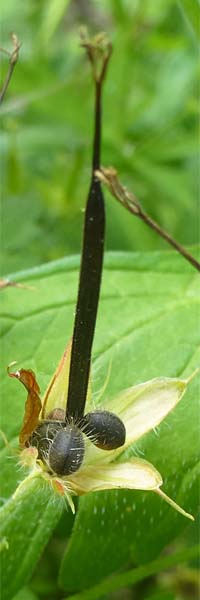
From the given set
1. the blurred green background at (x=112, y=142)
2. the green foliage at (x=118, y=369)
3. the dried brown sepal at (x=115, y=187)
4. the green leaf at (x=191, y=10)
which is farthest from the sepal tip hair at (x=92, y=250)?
the blurred green background at (x=112, y=142)

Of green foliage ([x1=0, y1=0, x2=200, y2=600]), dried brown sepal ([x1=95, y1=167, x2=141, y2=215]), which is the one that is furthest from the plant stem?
dried brown sepal ([x1=95, y1=167, x2=141, y2=215])

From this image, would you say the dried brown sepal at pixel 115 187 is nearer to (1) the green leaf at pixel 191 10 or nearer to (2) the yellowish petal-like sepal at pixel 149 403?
(2) the yellowish petal-like sepal at pixel 149 403

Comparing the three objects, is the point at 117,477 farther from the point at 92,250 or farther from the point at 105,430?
the point at 92,250

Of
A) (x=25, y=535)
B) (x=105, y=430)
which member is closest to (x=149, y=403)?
(x=105, y=430)

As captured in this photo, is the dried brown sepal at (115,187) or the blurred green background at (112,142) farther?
the blurred green background at (112,142)

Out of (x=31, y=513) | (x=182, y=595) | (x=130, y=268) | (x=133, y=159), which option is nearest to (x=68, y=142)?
(x=133, y=159)

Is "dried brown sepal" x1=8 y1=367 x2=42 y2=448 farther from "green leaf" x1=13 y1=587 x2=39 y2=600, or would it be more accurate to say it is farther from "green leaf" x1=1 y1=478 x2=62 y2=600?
"green leaf" x1=13 y1=587 x2=39 y2=600

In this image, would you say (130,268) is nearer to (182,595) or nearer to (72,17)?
(182,595)
